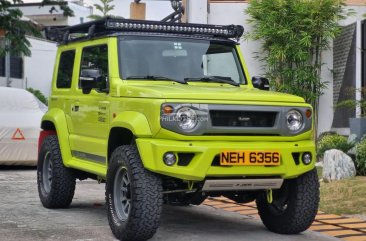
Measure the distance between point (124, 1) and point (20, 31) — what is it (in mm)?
43426

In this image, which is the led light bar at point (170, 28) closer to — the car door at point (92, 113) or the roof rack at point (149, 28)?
the roof rack at point (149, 28)

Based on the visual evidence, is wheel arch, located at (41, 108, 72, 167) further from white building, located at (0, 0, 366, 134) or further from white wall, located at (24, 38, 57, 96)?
white wall, located at (24, 38, 57, 96)

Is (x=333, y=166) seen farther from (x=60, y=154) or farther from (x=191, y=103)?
(x=191, y=103)

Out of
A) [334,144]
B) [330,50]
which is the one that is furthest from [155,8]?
[334,144]

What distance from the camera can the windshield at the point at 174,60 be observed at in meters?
7.10

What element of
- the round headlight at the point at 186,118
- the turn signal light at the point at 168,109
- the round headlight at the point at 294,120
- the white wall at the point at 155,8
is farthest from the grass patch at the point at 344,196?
the white wall at the point at 155,8

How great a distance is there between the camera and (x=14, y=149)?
44.7 ft

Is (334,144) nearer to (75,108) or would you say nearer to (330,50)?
(330,50)

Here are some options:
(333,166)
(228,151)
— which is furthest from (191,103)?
(333,166)

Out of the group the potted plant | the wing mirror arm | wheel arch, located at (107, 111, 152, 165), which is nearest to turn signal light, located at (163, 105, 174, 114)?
wheel arch, located at (107, 111, 152, 165)

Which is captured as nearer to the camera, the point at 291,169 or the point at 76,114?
the point at 291,169

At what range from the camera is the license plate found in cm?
602

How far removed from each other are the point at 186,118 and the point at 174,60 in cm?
135

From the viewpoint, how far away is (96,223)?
7391 millimetres
